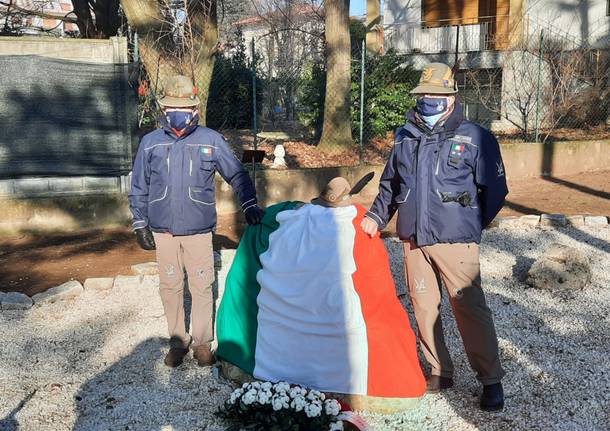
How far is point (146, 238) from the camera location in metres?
4.78

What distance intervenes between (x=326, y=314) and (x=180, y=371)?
130 cm

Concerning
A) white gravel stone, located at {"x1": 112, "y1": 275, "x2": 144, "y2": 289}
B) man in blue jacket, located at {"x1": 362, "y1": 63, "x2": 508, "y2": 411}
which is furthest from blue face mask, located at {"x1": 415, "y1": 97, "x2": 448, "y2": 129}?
white gravel stone, located at {"x1": 112, "y1": 275, "x2": 144, "y2": 289}

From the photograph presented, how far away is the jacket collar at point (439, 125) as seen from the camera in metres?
3.87

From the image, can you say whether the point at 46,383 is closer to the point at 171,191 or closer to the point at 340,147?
the point at 171,191

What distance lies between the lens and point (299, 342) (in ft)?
13.1

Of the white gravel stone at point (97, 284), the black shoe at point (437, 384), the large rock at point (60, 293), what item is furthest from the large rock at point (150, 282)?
the black shoe at point (437, 384)

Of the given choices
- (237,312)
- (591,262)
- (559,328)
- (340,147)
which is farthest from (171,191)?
(340,147)

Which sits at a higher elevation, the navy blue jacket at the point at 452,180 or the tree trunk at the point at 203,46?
the tree trunk at the point at 203,46

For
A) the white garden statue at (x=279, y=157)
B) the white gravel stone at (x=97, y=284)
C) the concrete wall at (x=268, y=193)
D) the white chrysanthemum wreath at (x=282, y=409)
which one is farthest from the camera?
the white garden statue at (x=279, y=157)

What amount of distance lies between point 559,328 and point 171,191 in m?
3.09

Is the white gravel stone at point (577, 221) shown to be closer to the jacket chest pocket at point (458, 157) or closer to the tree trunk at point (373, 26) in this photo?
the jacket chest pocket at point (458, 157)

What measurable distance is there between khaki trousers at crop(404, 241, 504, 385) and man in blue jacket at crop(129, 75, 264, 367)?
115 centimetres

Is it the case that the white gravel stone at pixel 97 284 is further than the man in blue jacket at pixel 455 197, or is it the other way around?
the white gravel stone at pixel 97 284

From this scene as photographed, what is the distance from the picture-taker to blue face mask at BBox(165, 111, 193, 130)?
4.48 m
